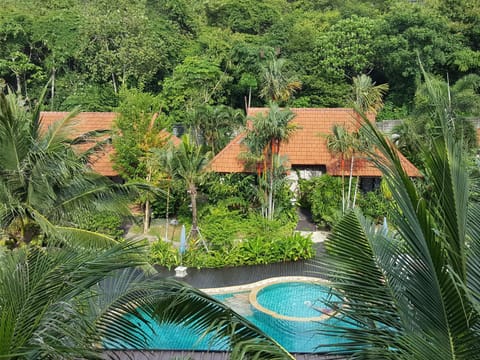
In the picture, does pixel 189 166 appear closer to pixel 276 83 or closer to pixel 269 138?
A: pixel 269 138

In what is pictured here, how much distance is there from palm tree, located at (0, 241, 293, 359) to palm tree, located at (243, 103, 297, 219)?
11.1 m

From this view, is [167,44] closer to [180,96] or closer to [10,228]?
[180,96]

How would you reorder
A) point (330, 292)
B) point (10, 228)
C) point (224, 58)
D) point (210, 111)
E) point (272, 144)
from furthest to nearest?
point (224, 58), point (210, 111), point (272, 144), point (10, 228), point (330, 292)

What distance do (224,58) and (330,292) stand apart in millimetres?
26929

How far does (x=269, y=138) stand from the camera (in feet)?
50.1

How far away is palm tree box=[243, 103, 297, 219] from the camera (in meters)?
14.9

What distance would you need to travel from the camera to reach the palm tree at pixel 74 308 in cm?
302

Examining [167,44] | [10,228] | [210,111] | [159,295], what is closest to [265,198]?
[210,111]

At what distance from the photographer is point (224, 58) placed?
28.9m

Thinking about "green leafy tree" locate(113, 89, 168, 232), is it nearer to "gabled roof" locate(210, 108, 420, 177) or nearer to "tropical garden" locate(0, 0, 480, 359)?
"tropical garden" locate(0, 0, 480, 359)

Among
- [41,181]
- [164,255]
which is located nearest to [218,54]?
[164,255]

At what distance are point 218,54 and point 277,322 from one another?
70.1ft

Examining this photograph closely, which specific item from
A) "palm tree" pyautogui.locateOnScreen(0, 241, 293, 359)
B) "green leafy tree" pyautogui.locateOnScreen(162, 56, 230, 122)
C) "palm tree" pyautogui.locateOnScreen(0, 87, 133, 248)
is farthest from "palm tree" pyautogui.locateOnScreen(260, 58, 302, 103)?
"palm tree" pyautogui.locateOnScreen(0, 241, 293, 359)

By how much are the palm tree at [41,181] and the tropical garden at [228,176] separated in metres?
0.03
